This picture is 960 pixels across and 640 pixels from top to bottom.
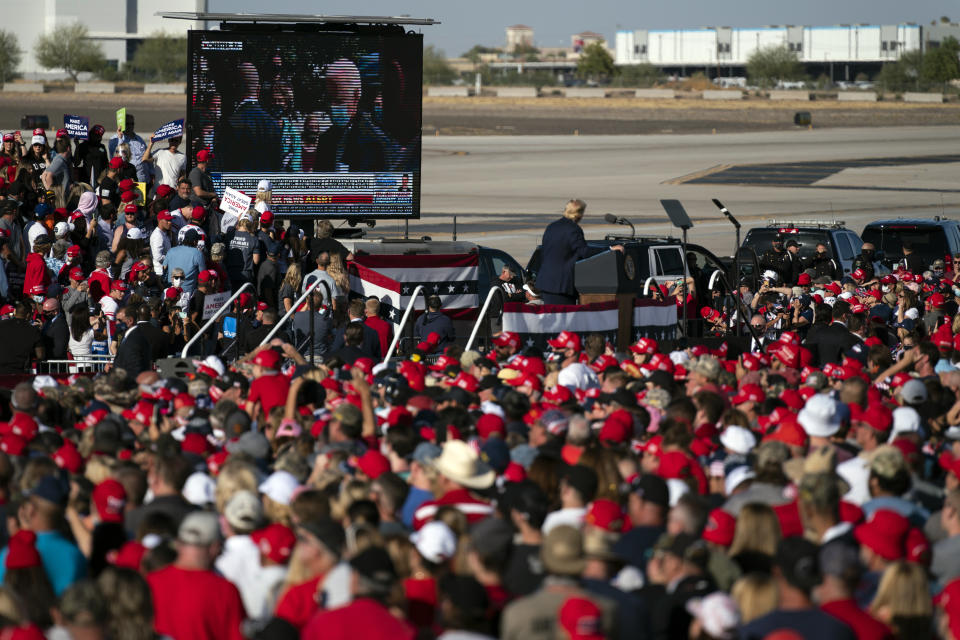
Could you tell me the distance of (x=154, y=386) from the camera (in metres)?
11.1

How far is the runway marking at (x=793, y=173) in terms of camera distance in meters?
47.8

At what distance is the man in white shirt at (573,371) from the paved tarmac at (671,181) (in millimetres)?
15399

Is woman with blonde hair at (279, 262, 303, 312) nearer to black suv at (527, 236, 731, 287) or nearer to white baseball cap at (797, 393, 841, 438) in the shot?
black suv at (527, 236, 731, 287)

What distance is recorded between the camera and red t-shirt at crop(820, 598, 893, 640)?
5.87 m

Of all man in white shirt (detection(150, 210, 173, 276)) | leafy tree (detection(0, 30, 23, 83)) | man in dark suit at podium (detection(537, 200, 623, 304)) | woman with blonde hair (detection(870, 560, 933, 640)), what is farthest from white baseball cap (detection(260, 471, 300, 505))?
leafy tree (detection(0, 30, 23, 83))

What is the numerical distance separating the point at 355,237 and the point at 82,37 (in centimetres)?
12055

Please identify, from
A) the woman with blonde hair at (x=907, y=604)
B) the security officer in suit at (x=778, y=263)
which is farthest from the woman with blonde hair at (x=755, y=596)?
the security officer in suit at (x=778, y=263)

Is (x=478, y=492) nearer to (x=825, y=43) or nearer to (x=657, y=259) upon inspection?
(x=657, y=259)

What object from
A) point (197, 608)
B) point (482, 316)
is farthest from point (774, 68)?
point (197, 608)

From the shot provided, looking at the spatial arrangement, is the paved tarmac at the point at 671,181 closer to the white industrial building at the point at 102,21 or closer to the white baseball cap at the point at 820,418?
the white baseball cap at the point at 820,418

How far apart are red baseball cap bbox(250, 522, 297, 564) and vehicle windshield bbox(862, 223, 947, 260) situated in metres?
19.5

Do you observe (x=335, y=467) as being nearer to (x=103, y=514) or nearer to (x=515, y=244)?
(x=103, y=514)

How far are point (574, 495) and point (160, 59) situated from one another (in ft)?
439

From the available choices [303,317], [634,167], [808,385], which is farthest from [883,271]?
[634,167]
